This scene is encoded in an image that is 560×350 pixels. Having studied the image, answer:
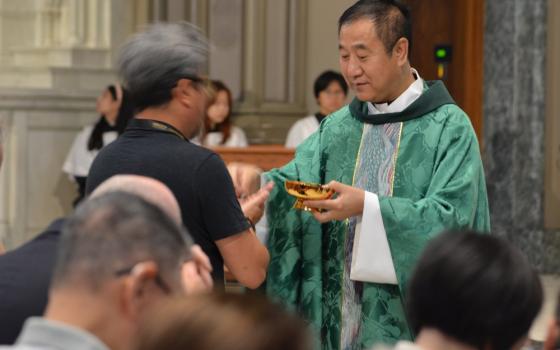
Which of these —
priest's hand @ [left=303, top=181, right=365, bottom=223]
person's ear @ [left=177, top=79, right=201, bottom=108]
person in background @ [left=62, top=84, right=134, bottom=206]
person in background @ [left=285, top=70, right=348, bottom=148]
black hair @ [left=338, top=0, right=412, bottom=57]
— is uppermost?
black hair @ [left=338, top=0, right=412, bottom=57]

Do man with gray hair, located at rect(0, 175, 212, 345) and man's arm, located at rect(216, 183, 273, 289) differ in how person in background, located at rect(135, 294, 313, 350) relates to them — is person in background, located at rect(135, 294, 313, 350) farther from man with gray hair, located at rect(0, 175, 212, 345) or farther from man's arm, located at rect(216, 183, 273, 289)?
man's arm, located at rect(216, 183, 273, 289)

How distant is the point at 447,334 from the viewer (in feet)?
8.46

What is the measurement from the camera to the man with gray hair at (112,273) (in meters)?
2.51

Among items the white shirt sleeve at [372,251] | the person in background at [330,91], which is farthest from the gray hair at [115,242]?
the person in background at [330,91]

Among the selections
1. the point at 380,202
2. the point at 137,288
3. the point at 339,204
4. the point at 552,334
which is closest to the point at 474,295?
the point at 552,334

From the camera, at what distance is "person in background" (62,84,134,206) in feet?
35.2

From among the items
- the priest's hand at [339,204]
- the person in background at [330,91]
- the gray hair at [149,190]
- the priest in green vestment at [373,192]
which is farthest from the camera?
the person in background at [330,91]

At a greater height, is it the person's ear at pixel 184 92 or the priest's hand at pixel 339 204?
the person's ear at pixel 184 92

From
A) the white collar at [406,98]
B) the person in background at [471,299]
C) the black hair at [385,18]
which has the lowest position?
the person in background at [471,299]

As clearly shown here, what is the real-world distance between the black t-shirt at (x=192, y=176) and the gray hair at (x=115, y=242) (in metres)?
0.99

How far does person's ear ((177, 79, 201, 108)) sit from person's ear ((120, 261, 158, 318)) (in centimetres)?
127

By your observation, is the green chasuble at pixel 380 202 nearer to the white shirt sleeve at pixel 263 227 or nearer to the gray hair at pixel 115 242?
the white shirt sleeve at pixel 263 227

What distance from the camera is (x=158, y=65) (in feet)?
12.4

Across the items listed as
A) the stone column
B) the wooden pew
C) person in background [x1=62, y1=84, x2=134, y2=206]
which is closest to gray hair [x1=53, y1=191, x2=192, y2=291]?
the wooden pew
